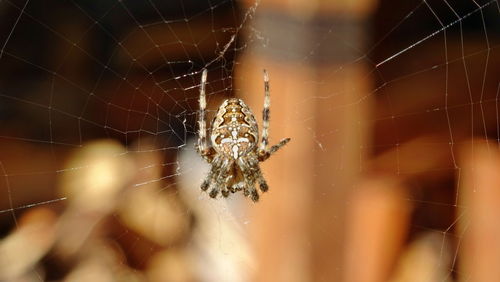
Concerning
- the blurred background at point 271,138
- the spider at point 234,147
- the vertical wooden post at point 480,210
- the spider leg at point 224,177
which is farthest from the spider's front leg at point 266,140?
the vertical wooden post at point 480,210

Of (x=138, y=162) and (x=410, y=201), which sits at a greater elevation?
(x=138, y=162)

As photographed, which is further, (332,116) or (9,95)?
(9,95)

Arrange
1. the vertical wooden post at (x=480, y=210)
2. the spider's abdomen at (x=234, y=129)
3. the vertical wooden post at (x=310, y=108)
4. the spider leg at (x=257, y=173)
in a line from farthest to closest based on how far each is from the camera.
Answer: the vertical wooden post at (x=480, y=210) → the vertical wooden post at (x=310, y=108) → the spider leg at (x=257, y=173) → the spider's abdomen at (x=234, y=129)

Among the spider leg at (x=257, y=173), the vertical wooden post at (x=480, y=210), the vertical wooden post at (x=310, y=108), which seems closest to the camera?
the spider leg at (x=257, y=173)

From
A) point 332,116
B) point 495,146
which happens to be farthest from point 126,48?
point 495,146

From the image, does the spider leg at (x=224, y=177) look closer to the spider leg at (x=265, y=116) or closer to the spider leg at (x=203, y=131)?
the spider leg at (x=203, y=131)

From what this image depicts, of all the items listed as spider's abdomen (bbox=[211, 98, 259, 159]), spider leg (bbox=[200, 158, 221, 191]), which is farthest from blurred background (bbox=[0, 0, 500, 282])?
spider's abdomen (bbox=[211, 98, 259, 159])

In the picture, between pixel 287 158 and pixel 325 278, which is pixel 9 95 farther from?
pixel 325 278
